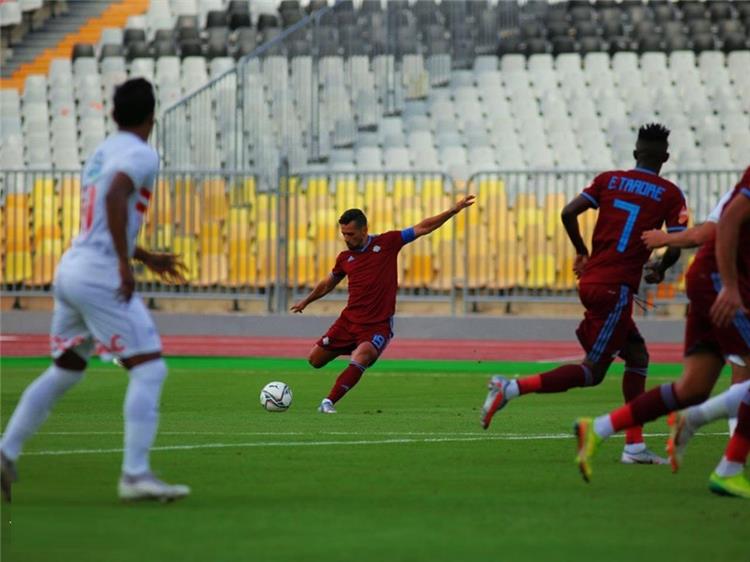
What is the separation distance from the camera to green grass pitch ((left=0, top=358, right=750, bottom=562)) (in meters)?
7.02

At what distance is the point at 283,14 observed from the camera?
31141 mm

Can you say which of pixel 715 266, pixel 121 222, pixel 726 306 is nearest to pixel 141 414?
pixel 121 222

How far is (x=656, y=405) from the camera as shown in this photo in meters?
8.82

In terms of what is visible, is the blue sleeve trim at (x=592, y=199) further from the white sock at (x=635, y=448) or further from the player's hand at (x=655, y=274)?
the white sock at (x=635, y=448)

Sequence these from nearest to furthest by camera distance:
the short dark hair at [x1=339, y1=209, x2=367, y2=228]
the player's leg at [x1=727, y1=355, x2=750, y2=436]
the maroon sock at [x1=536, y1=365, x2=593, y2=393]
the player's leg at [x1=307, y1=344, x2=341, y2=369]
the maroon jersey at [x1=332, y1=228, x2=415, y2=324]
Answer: the player's leg at [x1=727, y1=355, x2=750, y2=436], the maroon sock at [x1=536, y1=365, x2=593, y2=393], the short dark hair at [x1=339, y1=209, x2=367, y2=228], the maroon jersey at [x1=332, y1=228, x2=415, y2=324], the player's leg at [x1=307, y1=344, x2=341, y2=369]

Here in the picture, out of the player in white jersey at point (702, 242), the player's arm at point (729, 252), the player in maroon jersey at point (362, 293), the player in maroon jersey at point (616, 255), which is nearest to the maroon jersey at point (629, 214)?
the player in maroon jersey at point (616, 255)

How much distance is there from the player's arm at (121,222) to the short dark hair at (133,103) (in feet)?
1.34

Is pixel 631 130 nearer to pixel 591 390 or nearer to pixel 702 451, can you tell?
pixel 591 390

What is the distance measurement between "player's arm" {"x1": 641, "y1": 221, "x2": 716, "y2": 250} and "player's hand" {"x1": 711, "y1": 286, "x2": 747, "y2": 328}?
653 mm

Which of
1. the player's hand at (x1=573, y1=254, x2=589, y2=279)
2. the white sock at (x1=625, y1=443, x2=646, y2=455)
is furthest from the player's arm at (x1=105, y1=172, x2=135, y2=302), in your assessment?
the white sock at (x1=625, y1=443, x2=646, y2=455)

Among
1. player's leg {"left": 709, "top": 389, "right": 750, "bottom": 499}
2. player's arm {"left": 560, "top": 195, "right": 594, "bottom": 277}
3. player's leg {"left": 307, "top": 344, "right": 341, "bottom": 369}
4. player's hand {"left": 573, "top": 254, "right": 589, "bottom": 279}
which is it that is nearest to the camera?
player's leg {"left": 709, "top": 389, "right": 750, "bottom": 499}

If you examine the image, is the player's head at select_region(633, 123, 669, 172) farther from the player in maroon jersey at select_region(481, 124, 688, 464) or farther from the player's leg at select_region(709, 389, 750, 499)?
the player's leg at select_region(709, 389, 750, 499)

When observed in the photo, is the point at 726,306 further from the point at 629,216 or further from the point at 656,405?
the point at 629,216

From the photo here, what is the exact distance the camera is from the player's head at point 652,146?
10773 mm
